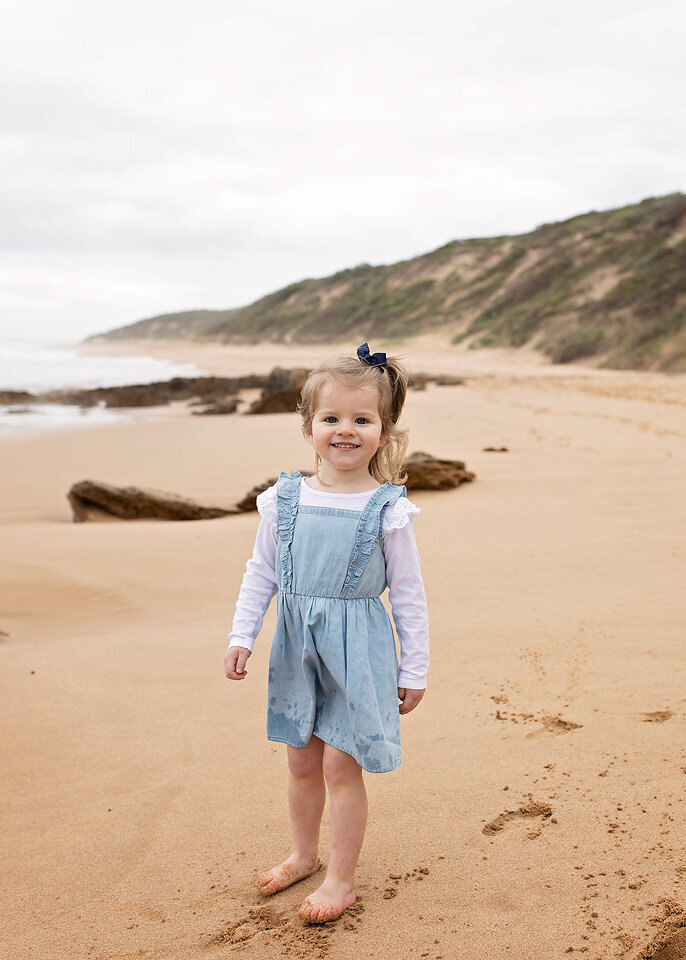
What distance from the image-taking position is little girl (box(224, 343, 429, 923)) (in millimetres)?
2141

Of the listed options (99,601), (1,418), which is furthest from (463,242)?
(99,601)

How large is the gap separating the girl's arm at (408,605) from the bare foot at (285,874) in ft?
1.83

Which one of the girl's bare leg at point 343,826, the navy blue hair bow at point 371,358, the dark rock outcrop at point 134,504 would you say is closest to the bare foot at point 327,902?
the girl's bare leg at point 343,826

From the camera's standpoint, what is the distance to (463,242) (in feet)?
169

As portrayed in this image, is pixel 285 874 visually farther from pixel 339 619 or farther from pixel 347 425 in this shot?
pixel 347 425

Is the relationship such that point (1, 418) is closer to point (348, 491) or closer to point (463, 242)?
point (348, 491)

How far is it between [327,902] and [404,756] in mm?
770

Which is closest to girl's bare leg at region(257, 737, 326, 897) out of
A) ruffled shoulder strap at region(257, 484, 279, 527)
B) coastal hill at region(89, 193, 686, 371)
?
ruffled shoulder strap at region(257, 484, 279, 527)

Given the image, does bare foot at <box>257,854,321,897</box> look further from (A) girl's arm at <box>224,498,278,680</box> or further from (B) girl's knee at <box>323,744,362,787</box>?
(A) girl's arm at <box>224,498,278,680</box>

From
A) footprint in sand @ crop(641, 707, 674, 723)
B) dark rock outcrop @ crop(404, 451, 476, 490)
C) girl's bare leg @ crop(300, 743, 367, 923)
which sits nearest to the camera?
girl's bare leg @ crop(300, 743, 367, 923)

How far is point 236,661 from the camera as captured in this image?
227cm

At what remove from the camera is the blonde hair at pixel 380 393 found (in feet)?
7.41

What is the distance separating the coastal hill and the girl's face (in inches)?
598

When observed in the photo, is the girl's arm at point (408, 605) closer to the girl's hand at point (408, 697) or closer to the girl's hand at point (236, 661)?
the girl's hand at point (408, 697)
